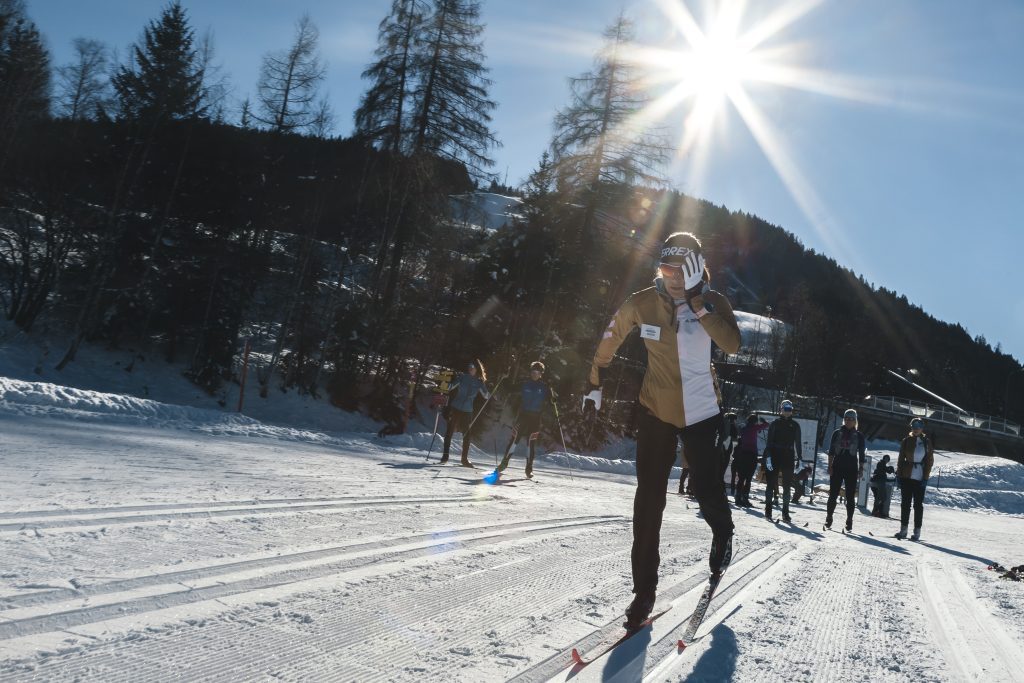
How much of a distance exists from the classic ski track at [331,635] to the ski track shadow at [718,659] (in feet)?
2.25

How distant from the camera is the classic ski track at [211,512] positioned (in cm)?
349

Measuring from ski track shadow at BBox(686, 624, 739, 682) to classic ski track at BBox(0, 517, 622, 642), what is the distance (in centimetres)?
176

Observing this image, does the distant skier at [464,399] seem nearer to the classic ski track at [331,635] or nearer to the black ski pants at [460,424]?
the black ski pants at [460,424]

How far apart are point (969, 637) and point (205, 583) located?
3.82 meters

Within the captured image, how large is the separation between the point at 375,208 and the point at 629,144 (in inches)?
365

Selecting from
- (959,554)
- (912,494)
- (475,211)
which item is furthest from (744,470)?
(475,211)

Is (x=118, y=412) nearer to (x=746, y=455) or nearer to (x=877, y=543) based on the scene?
(x=746, y=455)

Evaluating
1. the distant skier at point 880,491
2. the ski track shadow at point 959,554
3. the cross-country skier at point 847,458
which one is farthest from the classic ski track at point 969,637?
the distant skier at point 880,491

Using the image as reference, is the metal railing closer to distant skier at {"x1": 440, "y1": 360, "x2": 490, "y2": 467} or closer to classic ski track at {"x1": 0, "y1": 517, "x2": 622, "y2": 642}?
distant skier at {"x1": 440, "y1": 360, "x2": 490, "y2": 467}

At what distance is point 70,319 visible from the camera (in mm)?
22344

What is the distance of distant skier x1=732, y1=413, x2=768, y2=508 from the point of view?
12.3 meters

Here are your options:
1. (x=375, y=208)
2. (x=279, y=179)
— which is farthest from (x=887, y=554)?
(x=279, y=179)

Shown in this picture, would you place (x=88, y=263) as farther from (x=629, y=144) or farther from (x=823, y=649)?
(x=823, y=649)

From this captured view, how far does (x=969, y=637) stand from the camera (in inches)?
141
